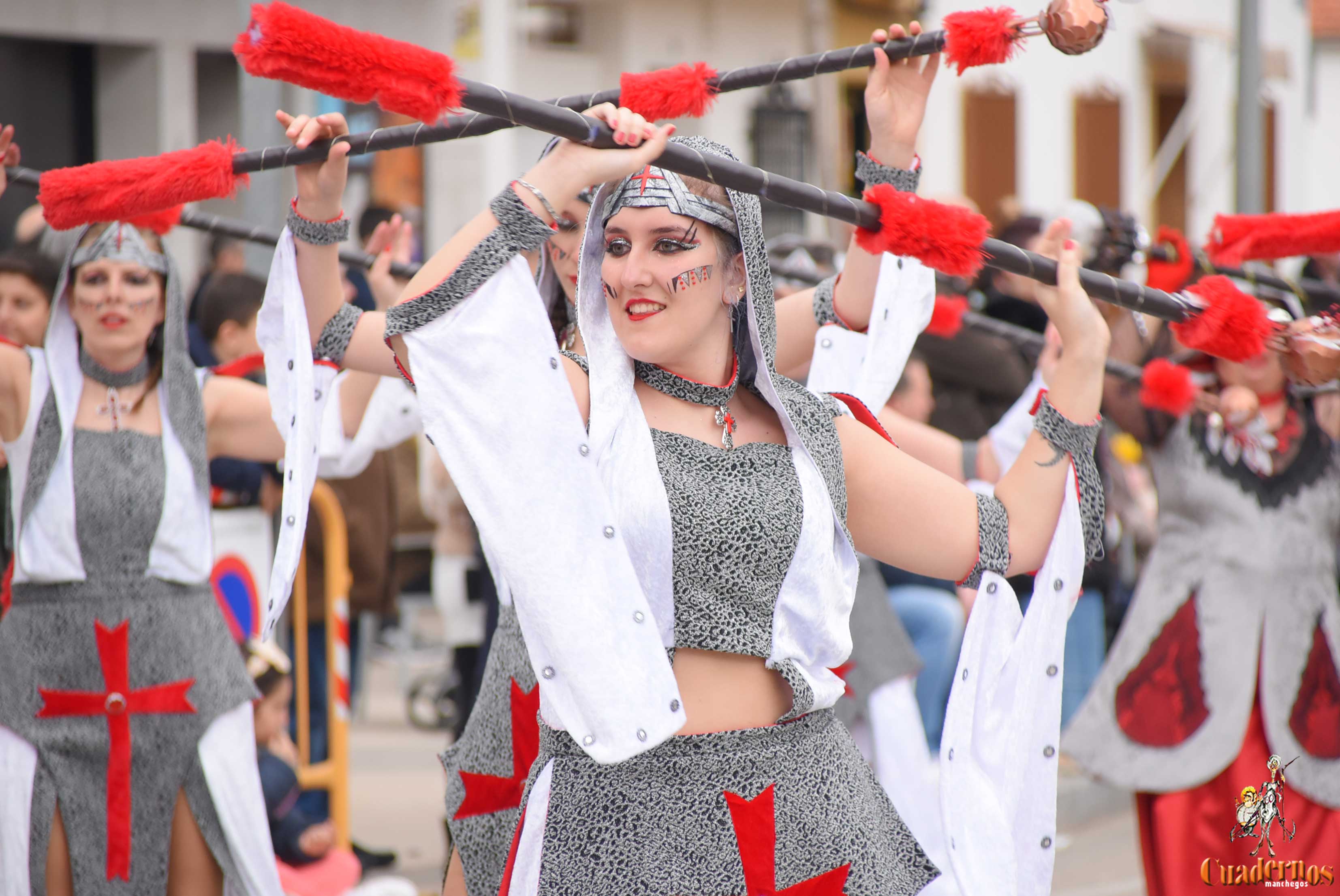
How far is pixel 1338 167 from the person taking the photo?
21.0 meters

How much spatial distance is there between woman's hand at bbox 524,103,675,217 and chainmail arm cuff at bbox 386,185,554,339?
0.04 metres

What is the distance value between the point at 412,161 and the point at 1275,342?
28.6 ft

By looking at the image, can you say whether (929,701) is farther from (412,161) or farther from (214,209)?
(412,161)

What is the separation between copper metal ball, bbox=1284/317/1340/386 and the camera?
118 inches

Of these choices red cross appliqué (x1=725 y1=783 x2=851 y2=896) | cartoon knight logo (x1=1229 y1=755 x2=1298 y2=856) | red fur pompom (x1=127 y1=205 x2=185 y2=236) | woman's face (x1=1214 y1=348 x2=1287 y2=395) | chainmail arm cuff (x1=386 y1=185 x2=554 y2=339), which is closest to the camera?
chainmail arm cuff (x1=386 y1=185 x2=554 y2=339)

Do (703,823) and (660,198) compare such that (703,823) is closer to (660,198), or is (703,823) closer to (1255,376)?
(660,198)

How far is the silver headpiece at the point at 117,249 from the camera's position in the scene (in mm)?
3695

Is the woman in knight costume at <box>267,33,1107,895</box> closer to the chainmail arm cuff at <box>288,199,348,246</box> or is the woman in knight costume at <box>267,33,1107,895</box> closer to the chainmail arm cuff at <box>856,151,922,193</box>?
the chainmail arm cuff at <box>288,199,348,246</box>

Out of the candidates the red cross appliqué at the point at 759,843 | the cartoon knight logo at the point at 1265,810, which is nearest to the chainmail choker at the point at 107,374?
the red cross appliqué at the point at 759,843

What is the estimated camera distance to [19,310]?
4.50m

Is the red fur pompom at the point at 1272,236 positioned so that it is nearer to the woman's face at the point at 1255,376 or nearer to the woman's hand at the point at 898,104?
the woman's face at the point at 1255,376

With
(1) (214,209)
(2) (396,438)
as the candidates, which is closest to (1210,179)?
(1) (214,209)

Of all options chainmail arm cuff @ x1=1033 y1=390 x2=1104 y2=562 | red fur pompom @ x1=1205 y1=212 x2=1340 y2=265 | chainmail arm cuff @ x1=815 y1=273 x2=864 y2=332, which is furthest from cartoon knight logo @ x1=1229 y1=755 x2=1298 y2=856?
chainmail arm cuff @ x1=1033 y1=390 x2=1104 y2=562

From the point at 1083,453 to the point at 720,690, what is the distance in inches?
27.5
